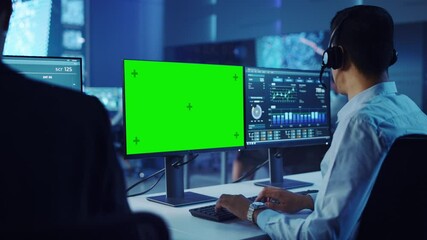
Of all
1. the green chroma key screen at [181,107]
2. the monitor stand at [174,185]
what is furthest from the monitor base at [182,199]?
the green chroma key screen at [181,107]

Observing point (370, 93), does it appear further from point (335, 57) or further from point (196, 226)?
point (196, 226)

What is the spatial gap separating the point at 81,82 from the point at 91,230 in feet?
4.27

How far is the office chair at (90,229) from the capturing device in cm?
55

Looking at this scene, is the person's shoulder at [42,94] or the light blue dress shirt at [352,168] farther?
Result: the light blue dress shirt at [352,168]

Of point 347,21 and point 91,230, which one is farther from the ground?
point 347,21

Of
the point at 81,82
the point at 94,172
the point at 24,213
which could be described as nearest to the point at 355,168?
the point at 94,172

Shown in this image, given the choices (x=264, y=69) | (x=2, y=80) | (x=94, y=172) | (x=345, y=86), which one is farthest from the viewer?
(x=264, y=69)

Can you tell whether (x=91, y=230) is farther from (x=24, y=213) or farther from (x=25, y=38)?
(x=25, y=38)

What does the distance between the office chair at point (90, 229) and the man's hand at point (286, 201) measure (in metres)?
1.06

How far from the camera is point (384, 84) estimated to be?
1443 mm

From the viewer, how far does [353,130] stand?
1.30 meters

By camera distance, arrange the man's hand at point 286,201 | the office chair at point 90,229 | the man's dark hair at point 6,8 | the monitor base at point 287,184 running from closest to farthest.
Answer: the office chair at point 90,229 < the man's dark hair at point 6,8 < the man's hand at point 286,201 < the monitor base at point 287,184

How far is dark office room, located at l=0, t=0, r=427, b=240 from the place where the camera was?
2.29 ft

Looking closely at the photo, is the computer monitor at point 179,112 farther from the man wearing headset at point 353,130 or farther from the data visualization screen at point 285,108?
A: the man wearing headset at point 353,130
